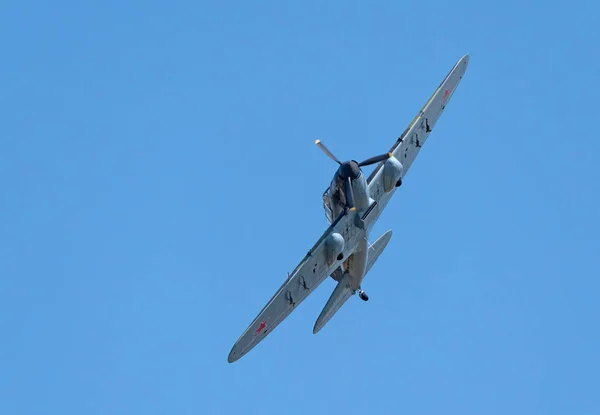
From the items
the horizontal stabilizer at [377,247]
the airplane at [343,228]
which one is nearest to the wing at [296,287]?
the airplane at [343,228]

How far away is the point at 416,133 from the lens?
59531 mm

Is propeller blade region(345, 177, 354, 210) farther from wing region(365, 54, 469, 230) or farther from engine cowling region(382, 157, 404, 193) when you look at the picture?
engine cowling region(382, 157, 404, 193)

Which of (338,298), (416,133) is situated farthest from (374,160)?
(338,298)

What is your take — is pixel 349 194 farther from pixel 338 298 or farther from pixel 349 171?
pixel 338 298

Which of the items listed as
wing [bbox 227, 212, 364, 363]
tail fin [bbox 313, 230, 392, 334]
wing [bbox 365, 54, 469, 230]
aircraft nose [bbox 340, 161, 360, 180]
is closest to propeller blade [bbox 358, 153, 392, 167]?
wing [bbox 365, 54, 469, 230]

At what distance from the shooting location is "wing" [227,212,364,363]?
54812 mm

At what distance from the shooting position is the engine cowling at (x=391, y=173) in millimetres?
55656

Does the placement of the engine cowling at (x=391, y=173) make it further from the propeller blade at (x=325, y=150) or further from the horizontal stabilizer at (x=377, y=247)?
the horizontal stabilizer at (x=377, y=247)

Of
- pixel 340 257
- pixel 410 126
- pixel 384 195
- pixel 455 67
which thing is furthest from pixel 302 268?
pixel 455 67

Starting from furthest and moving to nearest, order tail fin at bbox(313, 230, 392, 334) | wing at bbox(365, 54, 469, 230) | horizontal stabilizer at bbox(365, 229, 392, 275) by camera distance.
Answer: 1. horizontal stabilizer at bbox(365, 229, 392, 275)
2. tail fin at bbox(313, 230, 392, 334)
3. wing at bbox(365, 54, 469, 230)

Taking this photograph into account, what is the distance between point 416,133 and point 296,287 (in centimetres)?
1138

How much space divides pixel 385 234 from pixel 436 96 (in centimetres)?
853

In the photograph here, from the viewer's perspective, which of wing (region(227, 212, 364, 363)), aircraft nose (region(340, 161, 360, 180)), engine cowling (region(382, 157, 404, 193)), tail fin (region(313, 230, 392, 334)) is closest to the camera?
aircraft nose (region(340, 161, 360, 180))

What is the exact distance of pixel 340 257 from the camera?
5541 cm
